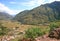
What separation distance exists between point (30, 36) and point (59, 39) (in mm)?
3967

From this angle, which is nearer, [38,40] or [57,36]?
[38,40]

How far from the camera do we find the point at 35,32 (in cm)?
2259

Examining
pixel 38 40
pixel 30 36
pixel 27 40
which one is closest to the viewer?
pixel 38 40

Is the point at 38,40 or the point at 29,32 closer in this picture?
the point at 38,40

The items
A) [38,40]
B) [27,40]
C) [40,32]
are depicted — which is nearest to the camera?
[38,40]

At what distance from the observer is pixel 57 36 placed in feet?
66.8

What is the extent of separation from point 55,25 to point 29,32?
4381 mm

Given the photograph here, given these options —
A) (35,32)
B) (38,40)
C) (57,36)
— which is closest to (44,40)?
(38,40)

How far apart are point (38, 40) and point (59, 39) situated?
2531 millimetres

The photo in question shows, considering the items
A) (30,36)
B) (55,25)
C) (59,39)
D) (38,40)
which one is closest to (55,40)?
(59,39)

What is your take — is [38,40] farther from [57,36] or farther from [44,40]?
[57,36]

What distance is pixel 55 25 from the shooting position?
24719 millimetres

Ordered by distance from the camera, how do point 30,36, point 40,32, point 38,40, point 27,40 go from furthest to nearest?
point 40,32
point 30,36
point 27,40
point 38,40

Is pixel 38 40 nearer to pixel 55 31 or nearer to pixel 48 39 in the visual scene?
pixel 48 39
